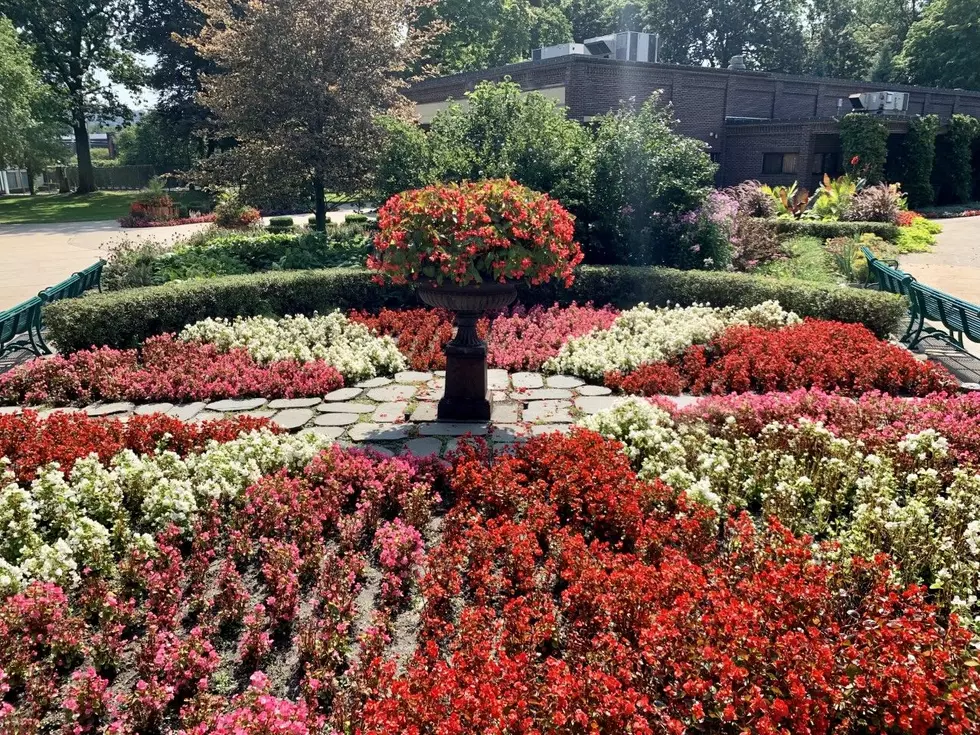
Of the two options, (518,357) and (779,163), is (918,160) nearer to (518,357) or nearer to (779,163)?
(779,163)

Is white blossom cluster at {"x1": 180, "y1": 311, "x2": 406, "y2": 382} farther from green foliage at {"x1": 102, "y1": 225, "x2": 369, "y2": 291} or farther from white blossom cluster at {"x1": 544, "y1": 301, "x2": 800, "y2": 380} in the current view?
green foliage at {"x1": 102, "y1": 225, "x2": 369, "y2": 291}

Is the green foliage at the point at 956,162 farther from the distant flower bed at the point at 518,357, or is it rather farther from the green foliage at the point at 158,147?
the green foliage at the point at 158,147

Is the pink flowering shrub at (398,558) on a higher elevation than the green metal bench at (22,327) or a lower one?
lower

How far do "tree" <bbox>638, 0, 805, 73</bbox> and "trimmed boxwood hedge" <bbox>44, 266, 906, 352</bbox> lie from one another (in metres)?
49.5

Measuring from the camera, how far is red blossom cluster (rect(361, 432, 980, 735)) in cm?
269

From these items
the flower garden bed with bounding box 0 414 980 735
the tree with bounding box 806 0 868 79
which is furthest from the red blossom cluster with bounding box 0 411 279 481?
the tree with bounding box 806 0 868 79

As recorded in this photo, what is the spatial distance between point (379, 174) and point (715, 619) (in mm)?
11093

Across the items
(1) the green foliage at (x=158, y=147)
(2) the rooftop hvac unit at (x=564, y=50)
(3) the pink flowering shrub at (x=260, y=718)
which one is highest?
(2) the rooftop hvac unit at (x=564, y=50)

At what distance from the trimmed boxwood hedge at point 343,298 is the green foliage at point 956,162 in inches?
972

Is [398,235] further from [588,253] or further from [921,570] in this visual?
[588,253]

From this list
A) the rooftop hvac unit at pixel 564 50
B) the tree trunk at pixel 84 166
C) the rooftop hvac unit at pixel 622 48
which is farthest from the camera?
the tree trunk at pixel 84 166

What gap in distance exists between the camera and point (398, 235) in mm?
5828

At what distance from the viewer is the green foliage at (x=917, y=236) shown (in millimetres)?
18359

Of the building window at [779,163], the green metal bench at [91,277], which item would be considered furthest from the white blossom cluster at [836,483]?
the building window at [779,163]
